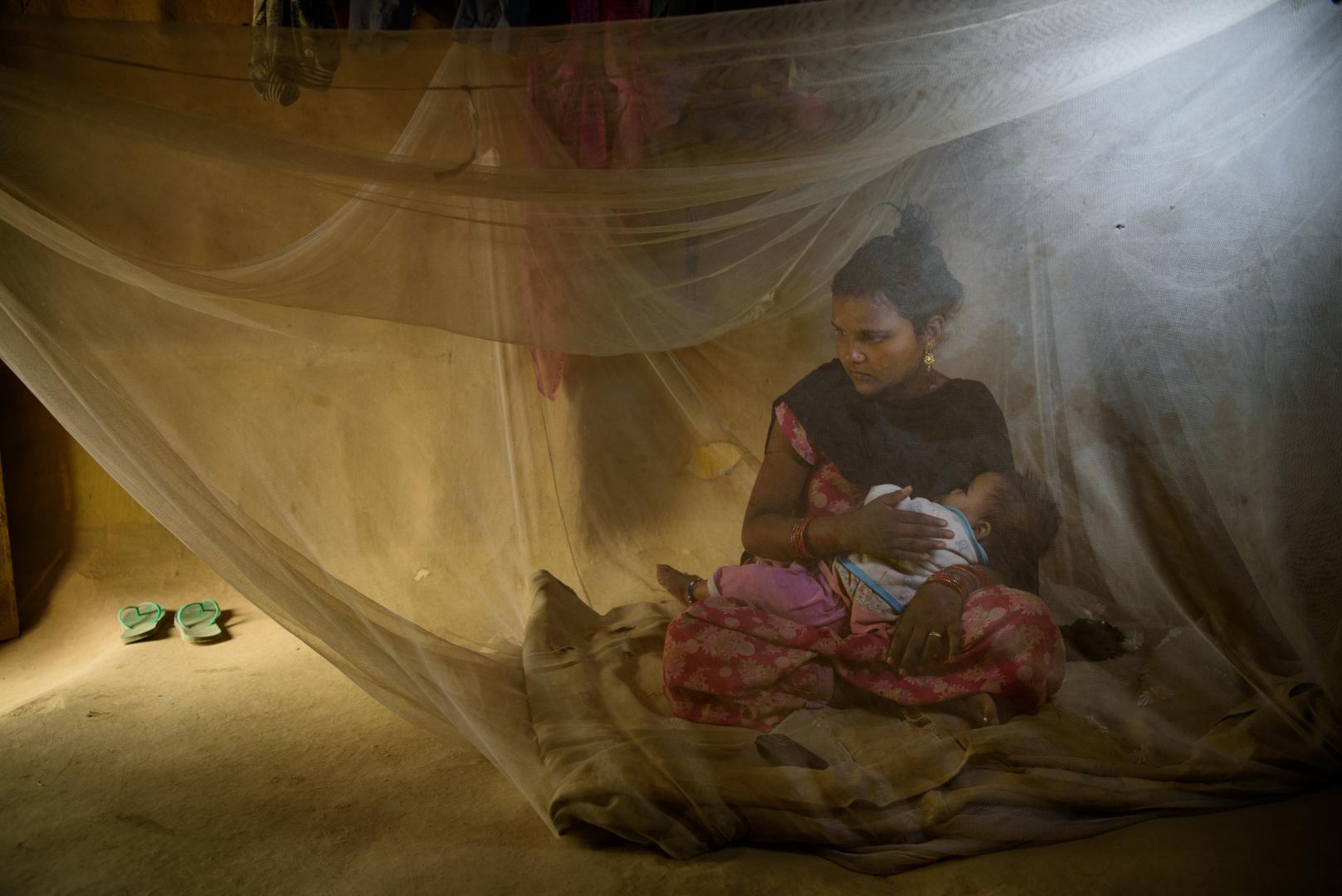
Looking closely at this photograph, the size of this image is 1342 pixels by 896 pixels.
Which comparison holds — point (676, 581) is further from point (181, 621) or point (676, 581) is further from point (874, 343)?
point (181, 621)

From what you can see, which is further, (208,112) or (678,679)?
(678,679)

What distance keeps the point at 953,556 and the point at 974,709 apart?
32 centimetres

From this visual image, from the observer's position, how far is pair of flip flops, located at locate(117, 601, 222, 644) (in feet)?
8.84

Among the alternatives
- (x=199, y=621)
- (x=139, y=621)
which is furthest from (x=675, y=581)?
(x=139, y=621)

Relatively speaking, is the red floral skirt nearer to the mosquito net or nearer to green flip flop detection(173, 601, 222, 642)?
the mosquito net

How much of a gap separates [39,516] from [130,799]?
167 cm

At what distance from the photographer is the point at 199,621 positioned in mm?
2744

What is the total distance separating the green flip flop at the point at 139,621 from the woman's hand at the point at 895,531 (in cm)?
222

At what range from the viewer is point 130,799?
183cm

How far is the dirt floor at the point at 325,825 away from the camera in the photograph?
1.53 meters

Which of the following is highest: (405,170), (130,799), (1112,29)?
(1112,29)

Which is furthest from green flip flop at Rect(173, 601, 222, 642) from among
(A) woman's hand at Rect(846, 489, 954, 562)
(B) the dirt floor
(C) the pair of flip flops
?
(A) woman's hand at Rect(846, 489, 954, 562)

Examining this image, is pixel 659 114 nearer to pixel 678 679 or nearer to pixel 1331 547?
pixel 678 679

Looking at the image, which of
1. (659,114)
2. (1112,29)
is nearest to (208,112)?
(659,114)
